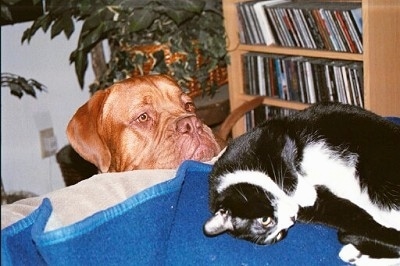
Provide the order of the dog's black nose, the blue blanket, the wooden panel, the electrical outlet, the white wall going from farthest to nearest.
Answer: the electrical outlet, the white wall, the wooden panel, the dog's black nose, the blue blanket

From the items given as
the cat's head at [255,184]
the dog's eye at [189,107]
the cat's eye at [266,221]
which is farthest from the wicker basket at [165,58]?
the cat's eye at [266,221]

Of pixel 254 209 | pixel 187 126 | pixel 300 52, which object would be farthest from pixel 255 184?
pixel 300 52

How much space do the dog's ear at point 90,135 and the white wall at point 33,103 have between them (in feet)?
5.20

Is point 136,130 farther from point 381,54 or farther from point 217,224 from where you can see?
point 381,54

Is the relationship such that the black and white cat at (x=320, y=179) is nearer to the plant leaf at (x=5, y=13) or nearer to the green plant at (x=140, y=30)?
the green plant at (x=140, y=30)

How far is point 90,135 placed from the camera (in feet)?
5.85

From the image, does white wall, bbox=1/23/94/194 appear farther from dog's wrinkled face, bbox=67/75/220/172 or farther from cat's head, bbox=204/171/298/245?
cat's head, bbox=204/171/298/245

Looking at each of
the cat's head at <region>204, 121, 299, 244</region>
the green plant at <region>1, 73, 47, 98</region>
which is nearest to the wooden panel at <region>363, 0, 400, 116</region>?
the cat's head at <region>204, 121, 299, 244</region>

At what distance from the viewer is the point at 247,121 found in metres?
3.57

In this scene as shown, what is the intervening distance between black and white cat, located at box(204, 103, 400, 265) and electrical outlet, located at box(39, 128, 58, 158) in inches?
86.8

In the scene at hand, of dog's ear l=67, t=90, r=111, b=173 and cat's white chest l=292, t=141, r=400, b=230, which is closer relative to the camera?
cat's white chest l=292, t=141, r=400, b=230

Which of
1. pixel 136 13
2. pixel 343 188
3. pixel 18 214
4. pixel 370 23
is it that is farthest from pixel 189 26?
pixel 18 214

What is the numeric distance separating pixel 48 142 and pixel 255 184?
228 cm

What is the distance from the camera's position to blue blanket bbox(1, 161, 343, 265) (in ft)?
3.28
